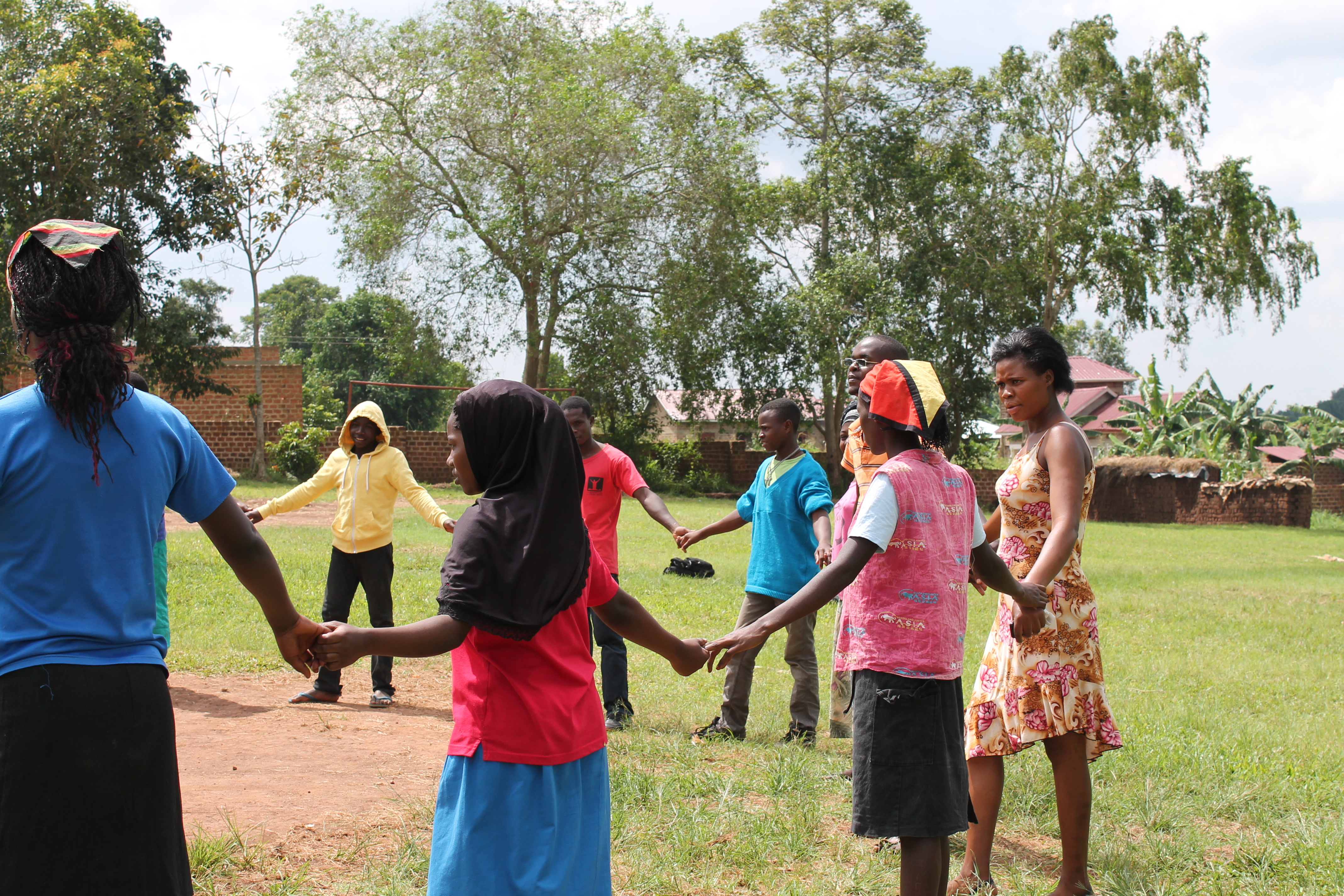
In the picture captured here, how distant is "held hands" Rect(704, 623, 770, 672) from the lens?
3.33m

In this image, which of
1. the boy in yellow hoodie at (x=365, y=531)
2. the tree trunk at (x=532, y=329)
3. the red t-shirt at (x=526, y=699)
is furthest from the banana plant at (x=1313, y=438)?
the red t-shirt at (x=526, y=699)

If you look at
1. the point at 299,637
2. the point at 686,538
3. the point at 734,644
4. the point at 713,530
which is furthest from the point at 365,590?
→ the point at 299,637

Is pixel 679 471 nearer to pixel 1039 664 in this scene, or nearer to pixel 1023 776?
pixel 1023 776

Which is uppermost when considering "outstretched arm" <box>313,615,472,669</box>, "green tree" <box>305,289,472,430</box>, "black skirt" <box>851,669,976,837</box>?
"green tree" <box>305,289,472,430</box>

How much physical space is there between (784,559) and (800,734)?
1033 millimetres

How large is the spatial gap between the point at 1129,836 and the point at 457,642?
11.2 feet

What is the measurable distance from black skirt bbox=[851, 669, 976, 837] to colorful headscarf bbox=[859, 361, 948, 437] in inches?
32.2

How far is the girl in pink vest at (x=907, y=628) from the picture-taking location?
3.24 metres

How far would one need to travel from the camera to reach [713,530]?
6.23 m

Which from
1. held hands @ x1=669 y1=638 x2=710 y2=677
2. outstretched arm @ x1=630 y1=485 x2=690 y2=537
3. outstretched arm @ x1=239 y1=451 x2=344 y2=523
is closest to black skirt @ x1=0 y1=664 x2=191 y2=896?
held hands @ x1=669 y1=638 x2=710 y2=677

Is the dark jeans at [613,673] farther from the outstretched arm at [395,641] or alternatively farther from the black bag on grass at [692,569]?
the black bag on grass at [692,569]

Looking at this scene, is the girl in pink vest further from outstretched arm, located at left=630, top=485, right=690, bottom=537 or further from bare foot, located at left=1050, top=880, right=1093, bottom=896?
outstretched arm, located at left=630, top=485, right=690, bottom=537

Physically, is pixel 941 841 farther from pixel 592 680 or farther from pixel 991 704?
pixel 592 680

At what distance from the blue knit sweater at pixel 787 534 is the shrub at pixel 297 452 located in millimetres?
22873
